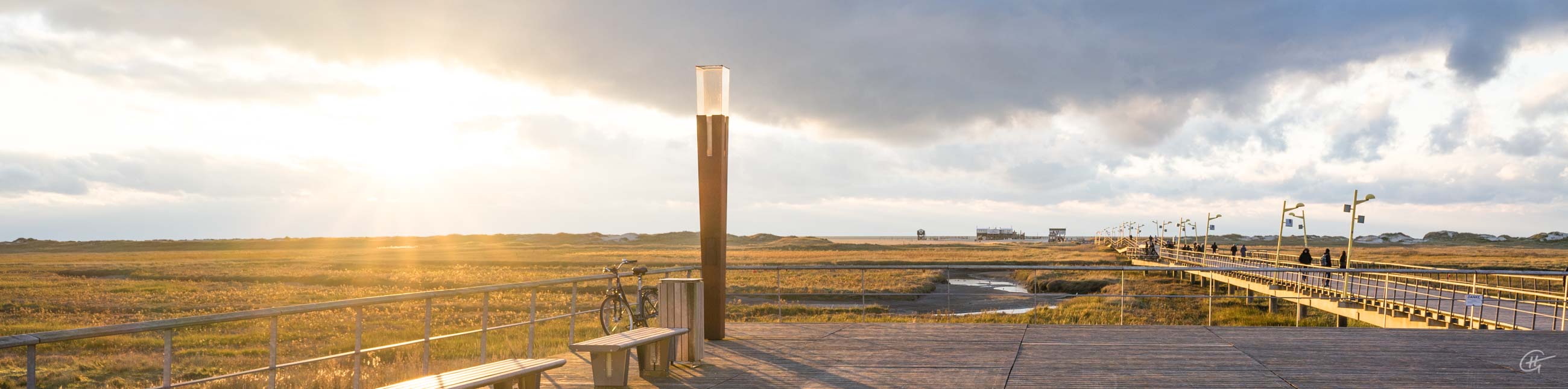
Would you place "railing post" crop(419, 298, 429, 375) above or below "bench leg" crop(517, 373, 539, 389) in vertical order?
above

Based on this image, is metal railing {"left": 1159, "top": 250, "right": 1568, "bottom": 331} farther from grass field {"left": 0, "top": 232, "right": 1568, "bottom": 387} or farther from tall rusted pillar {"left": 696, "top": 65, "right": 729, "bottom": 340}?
tall rusted pillar {"left": 696, "top": 65, "right": 729, "bottom": 340}

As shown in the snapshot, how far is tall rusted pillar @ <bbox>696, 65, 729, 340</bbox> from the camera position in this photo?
9.04 m

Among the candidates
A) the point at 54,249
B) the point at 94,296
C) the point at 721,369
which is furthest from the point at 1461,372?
the point at 54,249

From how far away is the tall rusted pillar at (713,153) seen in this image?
29.7ft

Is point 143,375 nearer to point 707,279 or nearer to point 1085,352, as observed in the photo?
point 707,279

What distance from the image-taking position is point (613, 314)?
11.7 m

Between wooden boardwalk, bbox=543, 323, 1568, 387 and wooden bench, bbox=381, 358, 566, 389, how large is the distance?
1122mm

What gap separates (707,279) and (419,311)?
1961 cm

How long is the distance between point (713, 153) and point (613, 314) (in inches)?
142

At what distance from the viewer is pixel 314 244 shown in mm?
150375

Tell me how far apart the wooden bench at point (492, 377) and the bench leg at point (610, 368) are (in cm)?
56

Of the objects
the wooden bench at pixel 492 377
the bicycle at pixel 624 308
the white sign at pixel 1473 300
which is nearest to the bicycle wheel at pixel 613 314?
the bicycle at pixel 624 308

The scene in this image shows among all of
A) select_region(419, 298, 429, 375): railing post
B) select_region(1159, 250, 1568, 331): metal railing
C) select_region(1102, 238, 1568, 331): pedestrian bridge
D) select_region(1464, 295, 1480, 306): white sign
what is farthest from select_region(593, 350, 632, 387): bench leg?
select_region(1464, 295, 1480, 306): white sign

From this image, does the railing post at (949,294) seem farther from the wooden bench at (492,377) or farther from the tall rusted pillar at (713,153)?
the wooden bench at (492,377)
